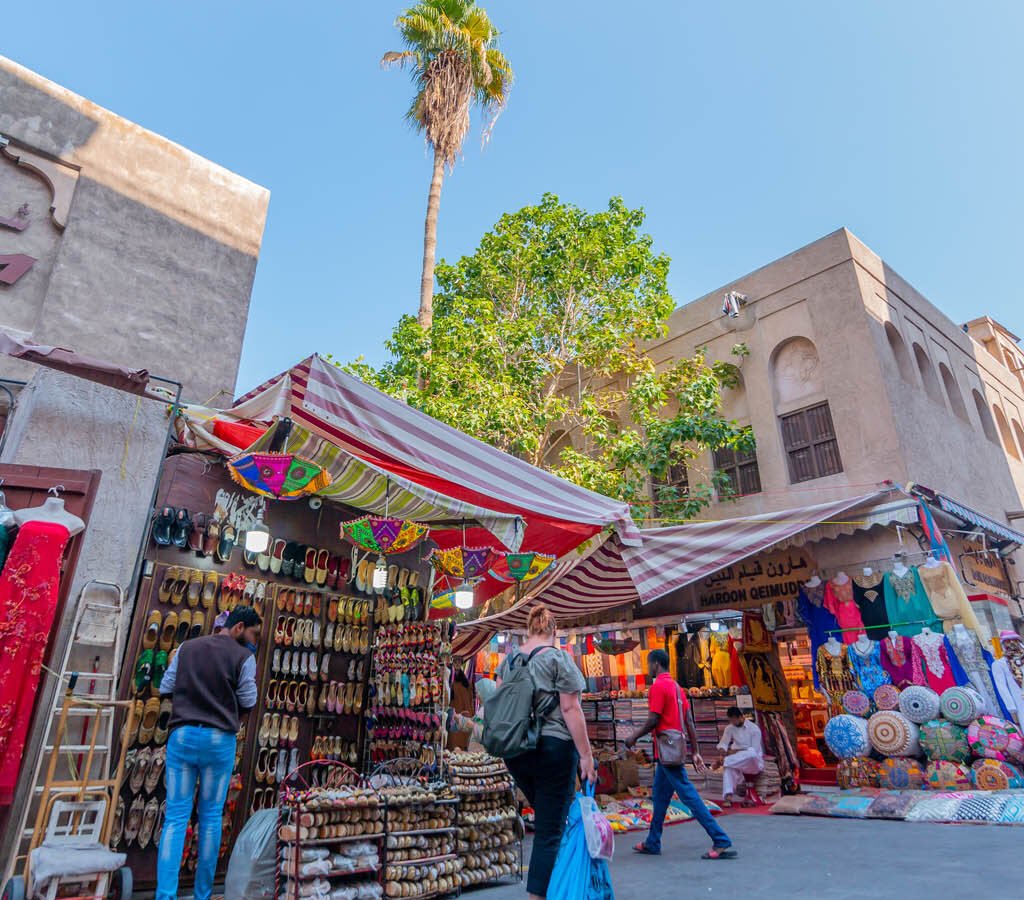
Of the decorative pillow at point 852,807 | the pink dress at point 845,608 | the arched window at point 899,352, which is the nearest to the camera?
the decorative pillow at point 852,807

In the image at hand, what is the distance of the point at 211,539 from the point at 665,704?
4131 millimetres

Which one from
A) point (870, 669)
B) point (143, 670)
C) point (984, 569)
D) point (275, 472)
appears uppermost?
point (984, 569)

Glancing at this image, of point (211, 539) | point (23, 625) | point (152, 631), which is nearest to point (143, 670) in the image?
point (152, 631)

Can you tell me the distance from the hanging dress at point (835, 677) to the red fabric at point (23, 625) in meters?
9.41

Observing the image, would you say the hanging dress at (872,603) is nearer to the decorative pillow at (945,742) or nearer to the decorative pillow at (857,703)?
the decorative pillow at (857,703)

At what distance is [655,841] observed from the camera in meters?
5.48

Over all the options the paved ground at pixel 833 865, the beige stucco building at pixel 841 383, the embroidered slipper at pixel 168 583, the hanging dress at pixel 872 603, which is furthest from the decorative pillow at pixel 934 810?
the embroidered slipper at pixel 168 583

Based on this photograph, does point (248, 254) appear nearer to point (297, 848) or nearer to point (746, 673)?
point (297, 848)

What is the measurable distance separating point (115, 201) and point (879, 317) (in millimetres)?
12379

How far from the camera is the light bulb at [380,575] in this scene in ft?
20.9

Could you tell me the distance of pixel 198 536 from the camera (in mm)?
5406

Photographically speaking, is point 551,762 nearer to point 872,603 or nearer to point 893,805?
point 893,805

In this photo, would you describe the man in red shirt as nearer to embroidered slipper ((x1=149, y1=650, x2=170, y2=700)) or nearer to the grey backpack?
the grey backpack

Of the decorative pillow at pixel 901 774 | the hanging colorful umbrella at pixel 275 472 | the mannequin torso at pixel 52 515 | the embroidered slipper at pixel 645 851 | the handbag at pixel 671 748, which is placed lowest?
the embroidered slipper at pixel 645 851
